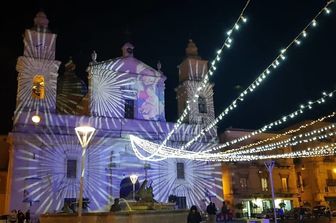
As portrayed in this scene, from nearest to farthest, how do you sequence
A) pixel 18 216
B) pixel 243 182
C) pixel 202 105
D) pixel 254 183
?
1. pixel 18 216
2. pixel 202 105
3. pixel 243 182
4. pixel 254 183

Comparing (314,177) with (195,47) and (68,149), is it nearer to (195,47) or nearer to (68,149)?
(195,47)

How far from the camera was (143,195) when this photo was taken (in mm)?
16484

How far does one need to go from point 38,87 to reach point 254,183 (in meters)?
20.7

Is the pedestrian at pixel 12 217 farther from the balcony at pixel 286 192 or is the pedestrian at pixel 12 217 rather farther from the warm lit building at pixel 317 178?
the warm lit building at pixel 317 178

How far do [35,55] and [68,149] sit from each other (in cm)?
706

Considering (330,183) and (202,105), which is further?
(330,183)

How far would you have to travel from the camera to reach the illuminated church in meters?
25.6

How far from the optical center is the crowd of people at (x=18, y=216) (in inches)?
859

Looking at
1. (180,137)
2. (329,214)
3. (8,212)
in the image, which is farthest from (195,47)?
(8,212)

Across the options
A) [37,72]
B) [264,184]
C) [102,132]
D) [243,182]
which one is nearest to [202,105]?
[243,182]

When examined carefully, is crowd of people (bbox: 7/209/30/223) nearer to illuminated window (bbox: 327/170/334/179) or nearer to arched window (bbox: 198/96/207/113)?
arched window (bbox: 198/96/207/113)

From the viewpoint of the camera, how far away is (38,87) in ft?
90.1

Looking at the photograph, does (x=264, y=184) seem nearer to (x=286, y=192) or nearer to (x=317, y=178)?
(x=286, y=192)

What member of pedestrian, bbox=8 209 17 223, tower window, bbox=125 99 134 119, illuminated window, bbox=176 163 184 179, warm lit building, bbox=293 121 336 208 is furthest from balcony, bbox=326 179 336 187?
pedestrian, bbox=8 209 17 223
